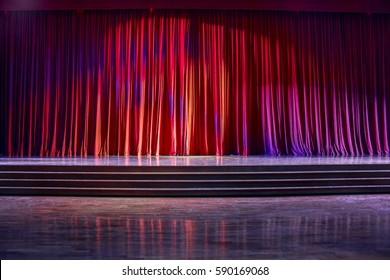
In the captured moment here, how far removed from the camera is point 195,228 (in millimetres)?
3297

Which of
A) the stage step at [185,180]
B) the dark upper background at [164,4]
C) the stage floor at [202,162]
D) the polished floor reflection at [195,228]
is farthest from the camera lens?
the dark upper background at [164,4]

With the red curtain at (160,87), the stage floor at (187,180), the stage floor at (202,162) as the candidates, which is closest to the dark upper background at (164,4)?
the red curtain at (160,87)

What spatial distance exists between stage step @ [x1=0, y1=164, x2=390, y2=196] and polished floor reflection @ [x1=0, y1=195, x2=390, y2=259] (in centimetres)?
25

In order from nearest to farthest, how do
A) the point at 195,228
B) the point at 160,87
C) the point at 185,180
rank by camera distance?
the point at 195,228, the point at 185,180, the point at 160,87

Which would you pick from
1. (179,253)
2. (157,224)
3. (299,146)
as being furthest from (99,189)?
(299,146)

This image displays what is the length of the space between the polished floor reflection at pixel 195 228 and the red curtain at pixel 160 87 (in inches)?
131

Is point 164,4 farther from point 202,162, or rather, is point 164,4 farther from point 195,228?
point 195,228

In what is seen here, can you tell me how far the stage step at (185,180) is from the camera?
5117 millimetres

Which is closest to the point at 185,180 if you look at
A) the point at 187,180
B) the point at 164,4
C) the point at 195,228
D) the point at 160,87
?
A: the point at 187,180

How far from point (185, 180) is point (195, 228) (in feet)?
6.25

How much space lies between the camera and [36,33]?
26.9 feet

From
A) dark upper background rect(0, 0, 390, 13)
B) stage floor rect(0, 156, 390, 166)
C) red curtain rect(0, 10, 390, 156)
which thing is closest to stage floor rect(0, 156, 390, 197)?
stage floor rect(0, 156, 390, 166)

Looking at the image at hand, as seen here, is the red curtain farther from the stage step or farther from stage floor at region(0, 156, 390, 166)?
the stage step

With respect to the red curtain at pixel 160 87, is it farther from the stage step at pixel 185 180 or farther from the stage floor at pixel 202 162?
the stage step at pixel 185 180
